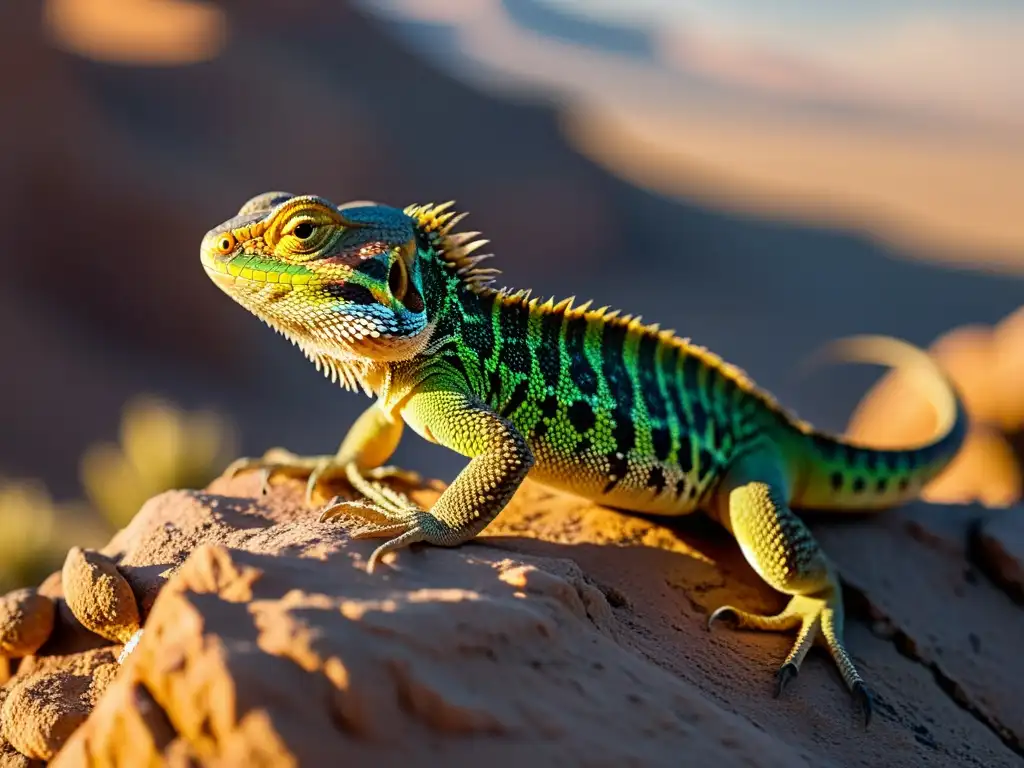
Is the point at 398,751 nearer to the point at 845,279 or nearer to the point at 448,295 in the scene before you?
the point at 448,295

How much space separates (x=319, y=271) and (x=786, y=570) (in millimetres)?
2360

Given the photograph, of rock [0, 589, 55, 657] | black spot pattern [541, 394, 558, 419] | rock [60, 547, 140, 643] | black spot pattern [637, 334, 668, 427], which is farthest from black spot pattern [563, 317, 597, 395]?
rock [0, 589, 55, 657]

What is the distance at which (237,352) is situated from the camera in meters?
14.5

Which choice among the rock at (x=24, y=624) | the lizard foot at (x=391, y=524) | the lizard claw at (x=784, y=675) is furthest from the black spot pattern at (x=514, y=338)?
the rock at (x=24, y=624)

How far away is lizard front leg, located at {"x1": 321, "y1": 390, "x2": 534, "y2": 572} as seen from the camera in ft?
10.5

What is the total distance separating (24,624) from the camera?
11.8 ft

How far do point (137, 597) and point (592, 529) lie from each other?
1.98m

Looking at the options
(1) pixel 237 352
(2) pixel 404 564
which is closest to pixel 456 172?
(1) pixel 237 352

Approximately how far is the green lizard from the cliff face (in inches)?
7.7

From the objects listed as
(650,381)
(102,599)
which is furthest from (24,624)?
(650,381)

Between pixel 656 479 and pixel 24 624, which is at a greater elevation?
pixel 656 479

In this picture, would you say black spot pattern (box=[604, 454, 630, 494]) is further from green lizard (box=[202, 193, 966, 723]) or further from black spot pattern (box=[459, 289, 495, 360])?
black spot pattern (box=[459, 289, 495, 360])

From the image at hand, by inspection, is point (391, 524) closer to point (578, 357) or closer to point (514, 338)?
point (514, 338)

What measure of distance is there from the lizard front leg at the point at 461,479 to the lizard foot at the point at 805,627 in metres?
1.09
